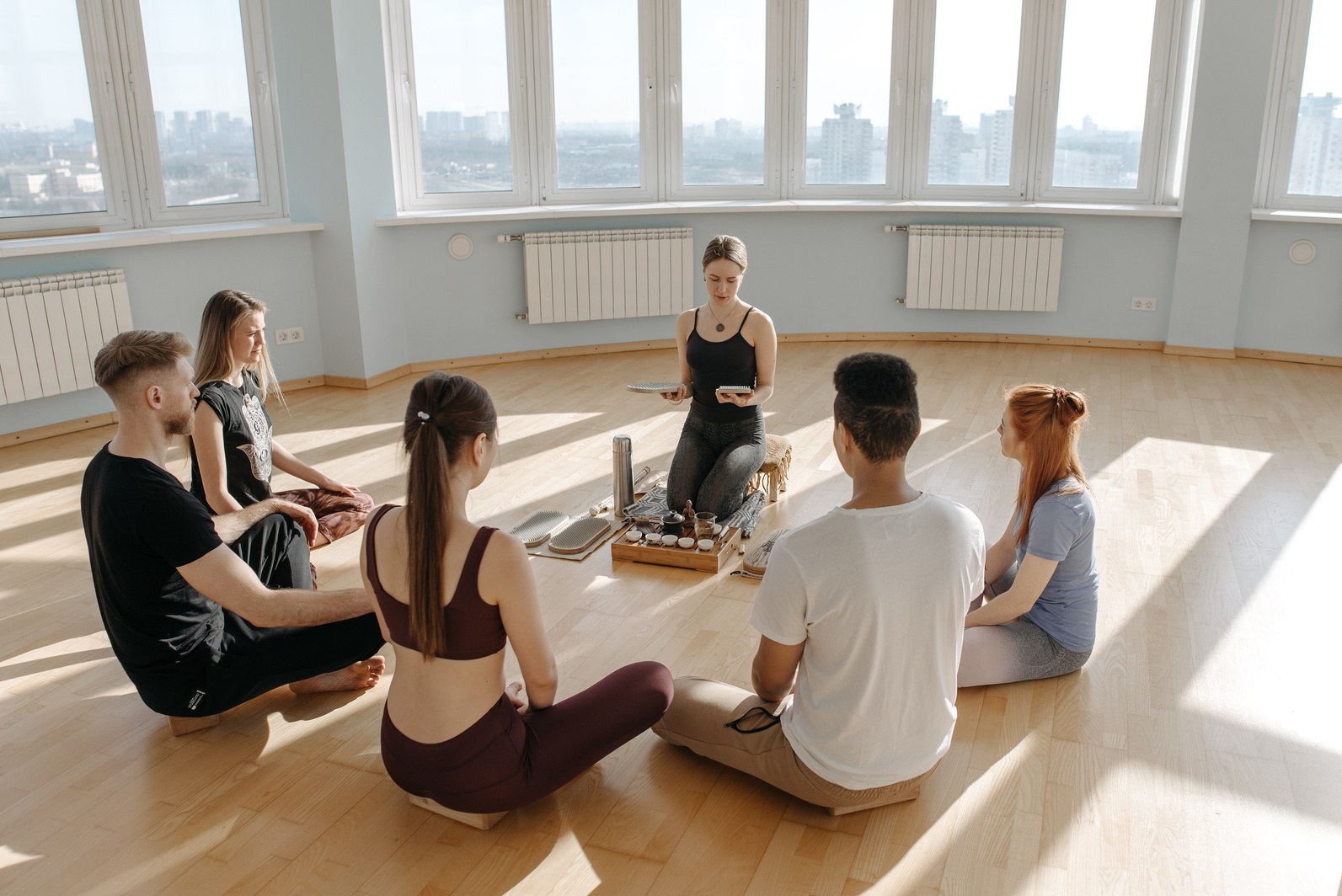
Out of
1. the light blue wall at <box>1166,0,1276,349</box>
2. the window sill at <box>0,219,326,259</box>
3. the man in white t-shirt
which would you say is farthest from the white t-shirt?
the light blue wall at <box>1166,0,1276,349</box>

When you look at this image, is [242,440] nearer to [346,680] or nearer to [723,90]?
[346,680]

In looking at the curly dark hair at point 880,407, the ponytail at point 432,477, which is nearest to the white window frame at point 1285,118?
the curly dark hair at point 880,407

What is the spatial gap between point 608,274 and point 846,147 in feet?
6.90

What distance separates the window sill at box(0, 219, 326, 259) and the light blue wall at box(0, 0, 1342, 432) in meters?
0.09

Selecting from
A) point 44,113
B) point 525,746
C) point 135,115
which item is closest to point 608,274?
point 135,115

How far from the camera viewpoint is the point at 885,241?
293 inches

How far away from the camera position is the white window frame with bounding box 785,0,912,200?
23.8ft

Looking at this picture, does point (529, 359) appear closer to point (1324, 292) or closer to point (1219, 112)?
point (1219, 112)

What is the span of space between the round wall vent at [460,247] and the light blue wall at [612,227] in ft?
0.12

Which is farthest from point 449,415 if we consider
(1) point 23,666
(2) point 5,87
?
(2) point 5,87

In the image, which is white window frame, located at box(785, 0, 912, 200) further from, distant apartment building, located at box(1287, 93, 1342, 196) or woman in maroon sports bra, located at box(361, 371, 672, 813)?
woman in maroon sports bra, located at box(361, 371, 672, 813)

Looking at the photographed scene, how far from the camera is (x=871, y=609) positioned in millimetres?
1931

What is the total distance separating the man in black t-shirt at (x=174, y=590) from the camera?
2.31 metres

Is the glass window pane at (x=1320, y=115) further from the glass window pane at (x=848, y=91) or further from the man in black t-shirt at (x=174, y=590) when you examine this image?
the man in black t-shirt at (x=174, y=590)
